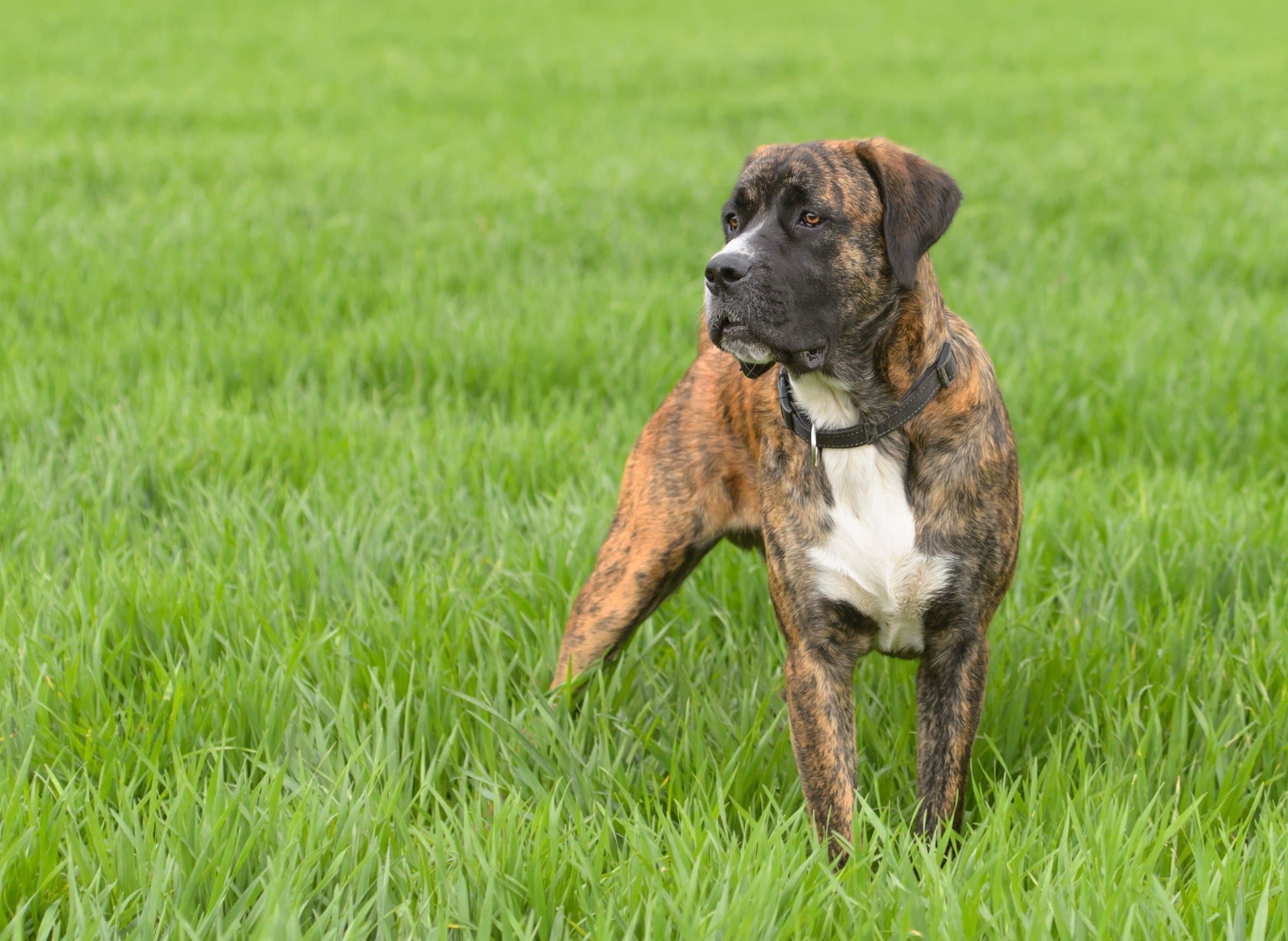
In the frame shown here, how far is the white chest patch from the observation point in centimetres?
268

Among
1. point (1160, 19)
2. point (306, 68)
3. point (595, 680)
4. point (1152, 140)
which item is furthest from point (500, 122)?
point (1160, 19)

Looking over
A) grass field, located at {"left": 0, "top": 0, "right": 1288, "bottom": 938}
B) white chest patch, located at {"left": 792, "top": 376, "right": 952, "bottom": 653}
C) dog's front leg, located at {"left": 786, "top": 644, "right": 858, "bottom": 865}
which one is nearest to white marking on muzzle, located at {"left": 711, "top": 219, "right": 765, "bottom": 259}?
white chest patch, located at {"left": 792, "top": 376, "right": 952, "bottom": 653}

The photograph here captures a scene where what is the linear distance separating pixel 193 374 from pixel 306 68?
1105 centimetres

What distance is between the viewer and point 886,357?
9.22 ft

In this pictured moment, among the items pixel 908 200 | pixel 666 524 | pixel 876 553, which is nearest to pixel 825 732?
pixel 876 553

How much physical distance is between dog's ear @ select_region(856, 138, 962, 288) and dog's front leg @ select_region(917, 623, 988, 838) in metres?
0.81

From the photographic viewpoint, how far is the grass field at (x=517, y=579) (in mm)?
2281

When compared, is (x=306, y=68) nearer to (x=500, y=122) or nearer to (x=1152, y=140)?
(x=500, y=122)

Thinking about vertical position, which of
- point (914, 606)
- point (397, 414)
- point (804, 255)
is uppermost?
point (804, 255)

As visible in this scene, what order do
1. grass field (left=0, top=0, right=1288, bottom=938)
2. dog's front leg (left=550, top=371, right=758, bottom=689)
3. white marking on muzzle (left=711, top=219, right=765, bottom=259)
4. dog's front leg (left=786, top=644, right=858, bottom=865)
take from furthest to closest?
dog's front leg (left=550, top=371, right=758, bottom=689) → white marking on muzzle (left=711, top=219, right=765, bottom=259) → dog's front leg (left=786, top=644, right=858, bottom=865) → grass field (left=0, top=0, right=1288, bottom=938)

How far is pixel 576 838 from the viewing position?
2.47 metres

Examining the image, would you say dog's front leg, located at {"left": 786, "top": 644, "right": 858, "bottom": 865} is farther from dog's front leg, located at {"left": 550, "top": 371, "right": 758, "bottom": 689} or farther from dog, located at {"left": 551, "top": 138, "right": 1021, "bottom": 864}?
dog's front leg, located at {"left": 550, "top": 371, "right": 758, "bottom": 689}

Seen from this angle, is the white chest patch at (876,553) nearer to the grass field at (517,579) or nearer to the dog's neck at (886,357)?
the dog's neck at (886,357)

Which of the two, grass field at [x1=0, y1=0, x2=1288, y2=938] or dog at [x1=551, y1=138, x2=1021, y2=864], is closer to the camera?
grass field at [x1=0, y1=0, x2=1288, y2=938]
